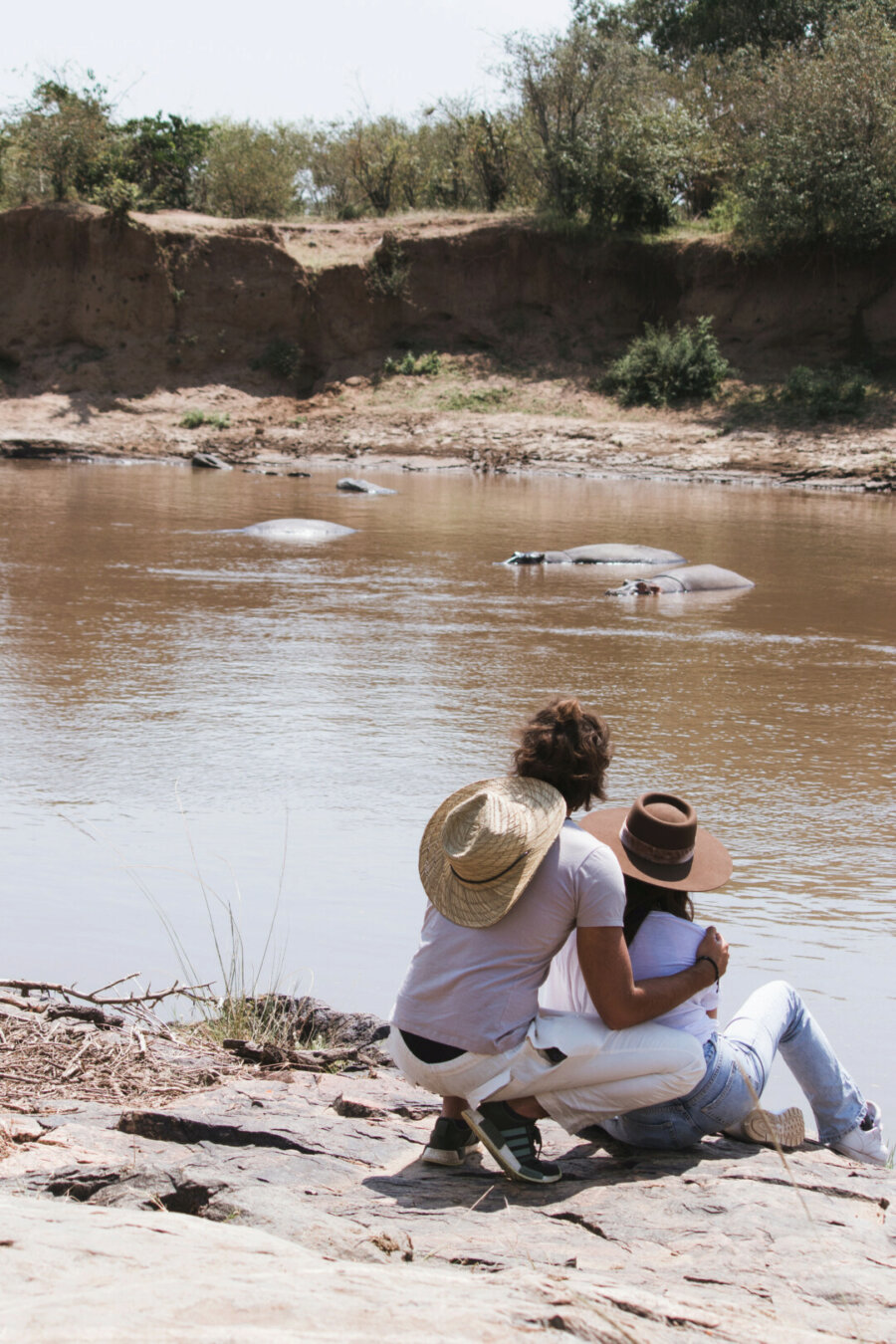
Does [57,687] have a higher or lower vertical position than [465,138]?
lower

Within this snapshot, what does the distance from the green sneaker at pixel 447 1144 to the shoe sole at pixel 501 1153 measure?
7 centimetres

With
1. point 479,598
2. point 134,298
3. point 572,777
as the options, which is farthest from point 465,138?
point 572,777

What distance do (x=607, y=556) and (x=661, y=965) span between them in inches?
467

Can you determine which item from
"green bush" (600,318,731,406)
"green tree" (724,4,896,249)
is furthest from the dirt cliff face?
"green tree" (724,4,896,249)

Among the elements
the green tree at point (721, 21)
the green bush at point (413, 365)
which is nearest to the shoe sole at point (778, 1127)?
the green bush at point (413, 365)

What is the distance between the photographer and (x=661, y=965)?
10.8ft

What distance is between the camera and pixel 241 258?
114 ft

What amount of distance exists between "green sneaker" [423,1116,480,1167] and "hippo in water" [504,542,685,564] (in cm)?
1144

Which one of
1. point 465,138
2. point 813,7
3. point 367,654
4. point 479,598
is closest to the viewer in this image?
point 367,654

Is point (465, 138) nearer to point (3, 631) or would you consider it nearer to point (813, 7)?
point (813, 7)

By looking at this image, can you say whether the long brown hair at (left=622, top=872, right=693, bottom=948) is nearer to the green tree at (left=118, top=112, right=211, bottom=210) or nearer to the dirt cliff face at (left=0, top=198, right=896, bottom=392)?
the dirt cliff face at (left=0, top=198, right=896, bottom=392)

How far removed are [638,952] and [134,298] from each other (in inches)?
1361

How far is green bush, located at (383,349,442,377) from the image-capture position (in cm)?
3478

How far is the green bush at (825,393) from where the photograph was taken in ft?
96.0
